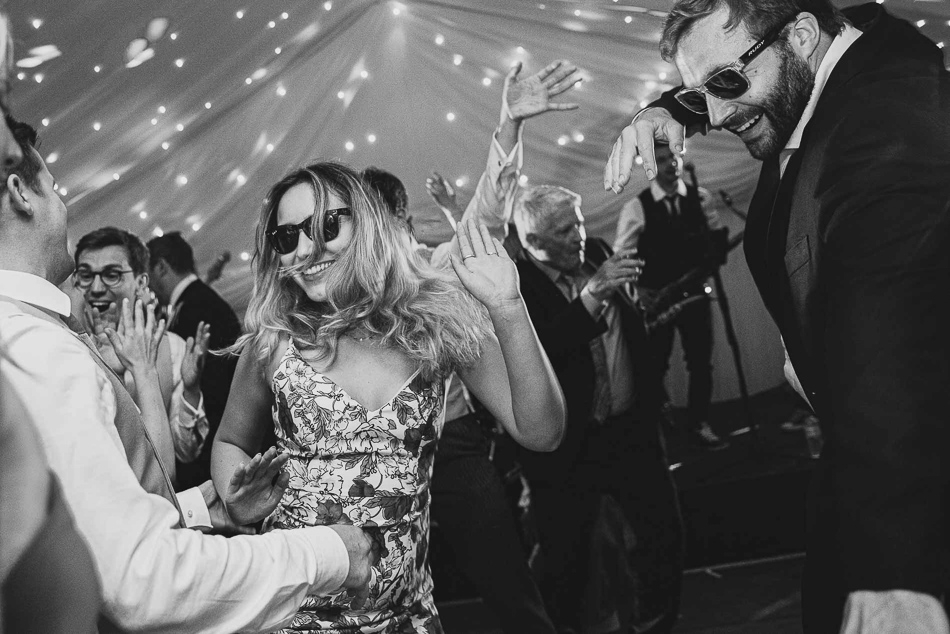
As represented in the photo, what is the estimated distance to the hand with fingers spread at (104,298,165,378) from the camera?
2.45m

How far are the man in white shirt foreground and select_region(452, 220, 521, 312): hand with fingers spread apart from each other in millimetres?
695

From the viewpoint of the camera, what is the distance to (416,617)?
5.92 feet

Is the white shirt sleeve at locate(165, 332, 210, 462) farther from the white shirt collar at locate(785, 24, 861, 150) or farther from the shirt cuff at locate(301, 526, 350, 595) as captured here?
the white shirt collar at locate(785, 24, 861, 150)

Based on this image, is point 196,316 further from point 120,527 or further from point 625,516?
point 120,527

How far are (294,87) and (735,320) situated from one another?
3009 millimetres

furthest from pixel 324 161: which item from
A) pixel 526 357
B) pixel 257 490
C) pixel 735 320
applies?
pixel 735 320

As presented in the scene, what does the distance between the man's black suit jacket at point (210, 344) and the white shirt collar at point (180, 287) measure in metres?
0.05

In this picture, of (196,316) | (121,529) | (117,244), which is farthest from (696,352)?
(121,529)

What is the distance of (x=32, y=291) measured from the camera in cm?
122

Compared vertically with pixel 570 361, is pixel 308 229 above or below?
above

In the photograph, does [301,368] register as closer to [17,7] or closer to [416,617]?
[416,617]

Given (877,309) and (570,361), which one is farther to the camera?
(570,361)

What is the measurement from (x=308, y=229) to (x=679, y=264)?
3413mm

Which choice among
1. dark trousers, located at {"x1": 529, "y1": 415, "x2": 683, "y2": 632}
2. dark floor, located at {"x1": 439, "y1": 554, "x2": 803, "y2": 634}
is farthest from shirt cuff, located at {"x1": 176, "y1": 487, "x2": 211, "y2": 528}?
dark floor, located at {"x1": 439, "y1": 554, "x2": 803, "y2": 634}
